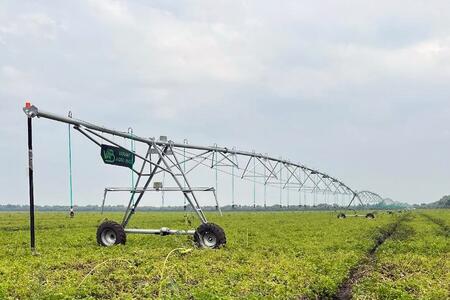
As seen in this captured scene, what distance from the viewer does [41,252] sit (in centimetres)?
1973

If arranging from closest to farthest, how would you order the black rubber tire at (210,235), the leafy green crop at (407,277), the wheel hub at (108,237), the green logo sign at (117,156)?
the leafy green crop at (407,277) → the black rubber tire at (210,235) → the green logo sign at (117,156) → the wheel hub at (108,237)

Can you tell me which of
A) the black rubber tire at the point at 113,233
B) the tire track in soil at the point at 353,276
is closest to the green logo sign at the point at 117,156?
the black rubber tire at the point at 113,233

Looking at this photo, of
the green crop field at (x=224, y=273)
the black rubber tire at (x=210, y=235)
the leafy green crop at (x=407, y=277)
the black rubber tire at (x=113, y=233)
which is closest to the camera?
the green crop field at (x=224, y=273)

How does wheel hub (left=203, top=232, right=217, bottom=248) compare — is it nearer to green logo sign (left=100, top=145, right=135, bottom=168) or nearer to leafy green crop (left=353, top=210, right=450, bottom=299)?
green logo sign (left=100, top=145, right=135, bottom=168)

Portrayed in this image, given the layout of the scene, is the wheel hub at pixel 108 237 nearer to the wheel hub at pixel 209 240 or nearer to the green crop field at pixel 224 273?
the green crop field at pixel 224 273

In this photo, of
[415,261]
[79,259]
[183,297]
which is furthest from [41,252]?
[415,261]

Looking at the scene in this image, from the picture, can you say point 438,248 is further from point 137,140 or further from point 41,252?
point 41,252

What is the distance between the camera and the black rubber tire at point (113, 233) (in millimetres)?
22531

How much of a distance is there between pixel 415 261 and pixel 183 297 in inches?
380

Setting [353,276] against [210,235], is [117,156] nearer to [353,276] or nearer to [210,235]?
[210,235]

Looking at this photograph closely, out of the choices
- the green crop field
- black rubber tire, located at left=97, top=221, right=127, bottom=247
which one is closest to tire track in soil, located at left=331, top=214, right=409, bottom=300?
the green crop field

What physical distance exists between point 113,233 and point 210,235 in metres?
4.49

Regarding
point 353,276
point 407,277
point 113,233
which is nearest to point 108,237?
point 113,233

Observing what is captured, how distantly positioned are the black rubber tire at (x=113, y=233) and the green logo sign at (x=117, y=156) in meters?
2.65
